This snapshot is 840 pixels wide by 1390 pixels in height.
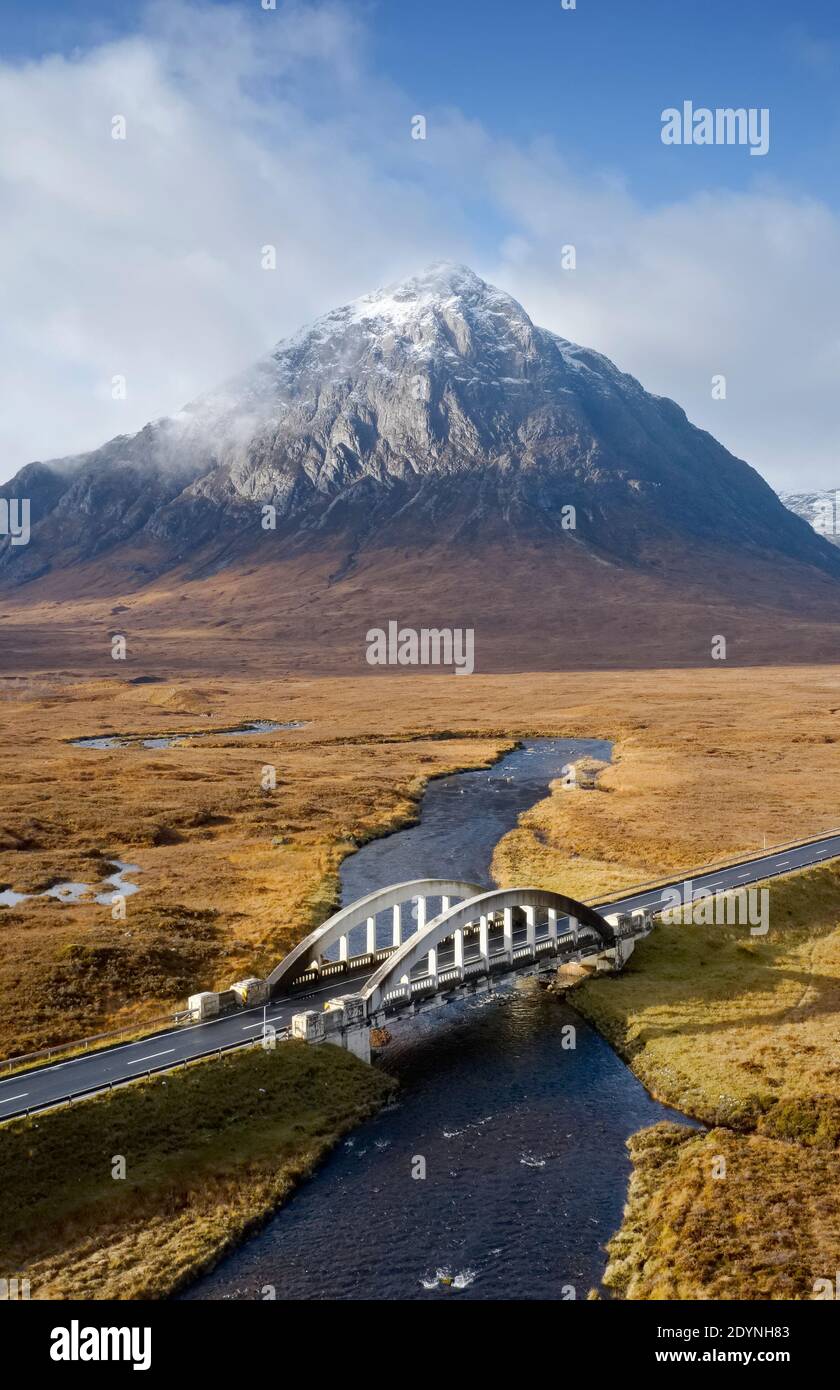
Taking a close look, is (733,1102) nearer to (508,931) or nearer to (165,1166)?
(508,931)

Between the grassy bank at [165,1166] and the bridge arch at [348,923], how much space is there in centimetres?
633

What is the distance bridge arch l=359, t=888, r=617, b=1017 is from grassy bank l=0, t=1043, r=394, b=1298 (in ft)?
19.6

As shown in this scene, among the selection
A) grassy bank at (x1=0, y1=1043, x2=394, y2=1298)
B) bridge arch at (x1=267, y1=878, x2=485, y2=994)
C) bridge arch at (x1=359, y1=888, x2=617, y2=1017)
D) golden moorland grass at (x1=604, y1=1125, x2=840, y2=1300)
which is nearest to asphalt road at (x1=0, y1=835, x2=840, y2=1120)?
bridge arch at (x1=267, y1=878, x2=485, y2=994)

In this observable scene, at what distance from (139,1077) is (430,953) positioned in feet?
59.5

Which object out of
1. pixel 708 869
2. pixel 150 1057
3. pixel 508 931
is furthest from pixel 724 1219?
pixel 708 869

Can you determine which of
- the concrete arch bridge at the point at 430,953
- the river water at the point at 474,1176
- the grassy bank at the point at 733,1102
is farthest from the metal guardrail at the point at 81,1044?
the grassy bank at the point at 733,1102

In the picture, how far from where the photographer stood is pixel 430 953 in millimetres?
56188

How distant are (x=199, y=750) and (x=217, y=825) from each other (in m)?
58.2

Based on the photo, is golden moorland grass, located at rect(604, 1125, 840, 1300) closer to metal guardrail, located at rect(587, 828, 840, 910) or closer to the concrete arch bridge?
the concrete arch bridge
